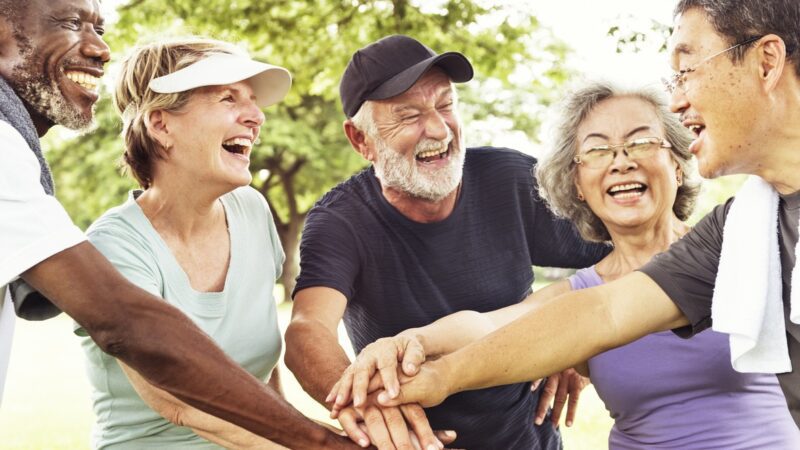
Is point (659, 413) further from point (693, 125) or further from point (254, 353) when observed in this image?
point (254, 353)

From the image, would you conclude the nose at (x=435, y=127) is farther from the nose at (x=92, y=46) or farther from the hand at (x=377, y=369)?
the nose at (x=92, y=46)

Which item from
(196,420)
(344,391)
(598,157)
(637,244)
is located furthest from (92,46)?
(637,244)

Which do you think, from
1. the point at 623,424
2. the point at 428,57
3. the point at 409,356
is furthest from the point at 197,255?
the point at 623,424

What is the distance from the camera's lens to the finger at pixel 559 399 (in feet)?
11.9

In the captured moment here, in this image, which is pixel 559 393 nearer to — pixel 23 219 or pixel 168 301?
pixel 168 301

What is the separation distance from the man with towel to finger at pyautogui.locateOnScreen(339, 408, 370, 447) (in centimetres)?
38

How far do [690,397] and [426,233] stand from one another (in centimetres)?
118

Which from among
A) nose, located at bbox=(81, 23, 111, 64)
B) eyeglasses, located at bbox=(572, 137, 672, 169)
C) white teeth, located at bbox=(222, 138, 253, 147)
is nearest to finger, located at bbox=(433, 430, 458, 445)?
eyeglasses, located at bbox=(572, 137, 672, 169)

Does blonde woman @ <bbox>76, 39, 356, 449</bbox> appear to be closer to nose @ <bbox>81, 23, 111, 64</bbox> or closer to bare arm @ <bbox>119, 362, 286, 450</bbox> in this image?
bare arm @ <bbox>119, 362, 286, 450</bbox>

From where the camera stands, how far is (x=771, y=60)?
90.9 inches

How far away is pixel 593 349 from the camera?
2.70 meters

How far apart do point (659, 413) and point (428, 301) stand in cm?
97

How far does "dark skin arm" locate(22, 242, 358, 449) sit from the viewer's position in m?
2.20

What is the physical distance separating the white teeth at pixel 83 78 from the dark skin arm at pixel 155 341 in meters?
0.75
